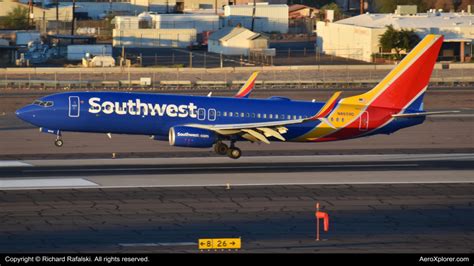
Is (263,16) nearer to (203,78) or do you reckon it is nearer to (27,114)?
(203,78)

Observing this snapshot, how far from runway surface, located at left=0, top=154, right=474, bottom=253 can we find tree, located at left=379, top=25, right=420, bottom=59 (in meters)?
66.2

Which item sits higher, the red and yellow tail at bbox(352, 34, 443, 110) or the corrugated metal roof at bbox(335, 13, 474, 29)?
the corrugated metal roof at bbox(335, 13, 474, 29)

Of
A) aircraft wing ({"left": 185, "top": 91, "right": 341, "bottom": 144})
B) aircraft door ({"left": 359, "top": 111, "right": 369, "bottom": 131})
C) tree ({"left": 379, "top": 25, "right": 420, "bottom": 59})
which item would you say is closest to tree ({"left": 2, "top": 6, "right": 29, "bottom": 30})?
tree ({"left": 379, "top": 25, "right": 420, "bottom": 59})

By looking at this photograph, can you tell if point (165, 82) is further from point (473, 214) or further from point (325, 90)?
point (473, 214)

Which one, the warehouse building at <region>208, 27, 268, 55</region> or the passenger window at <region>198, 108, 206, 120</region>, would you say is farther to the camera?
the warehouse building at <region>208, 27, 268, 55</region>

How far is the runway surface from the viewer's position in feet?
107

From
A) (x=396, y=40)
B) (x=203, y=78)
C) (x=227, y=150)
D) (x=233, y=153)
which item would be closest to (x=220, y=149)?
(x=227, y=150)

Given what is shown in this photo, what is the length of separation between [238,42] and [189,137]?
276ft

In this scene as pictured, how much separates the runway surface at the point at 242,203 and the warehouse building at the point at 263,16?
372ft

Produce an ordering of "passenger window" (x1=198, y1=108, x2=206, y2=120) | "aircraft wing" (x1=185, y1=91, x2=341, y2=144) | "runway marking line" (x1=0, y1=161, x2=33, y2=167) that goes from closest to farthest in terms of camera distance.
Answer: "runway marking line" (x1=0, y1=161, x2=33, y2=167) < "aircraft wing" (x1=185, y1=91, x2=341, y2=144) < "passenger window" (x1=198, y1=108, x2=206, y2=120)

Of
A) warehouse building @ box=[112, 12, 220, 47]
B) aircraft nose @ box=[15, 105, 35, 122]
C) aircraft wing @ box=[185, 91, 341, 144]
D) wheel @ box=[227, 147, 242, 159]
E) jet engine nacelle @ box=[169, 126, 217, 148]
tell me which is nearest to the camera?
jet engine nacelle @ box=[169, 126, 217, 148]

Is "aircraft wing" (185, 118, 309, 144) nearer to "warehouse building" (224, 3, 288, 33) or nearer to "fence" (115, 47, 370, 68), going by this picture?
"fence" (115, 47, 370, 68)

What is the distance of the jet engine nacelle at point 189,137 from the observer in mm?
49062

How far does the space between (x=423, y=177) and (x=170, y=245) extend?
57.5 feet
